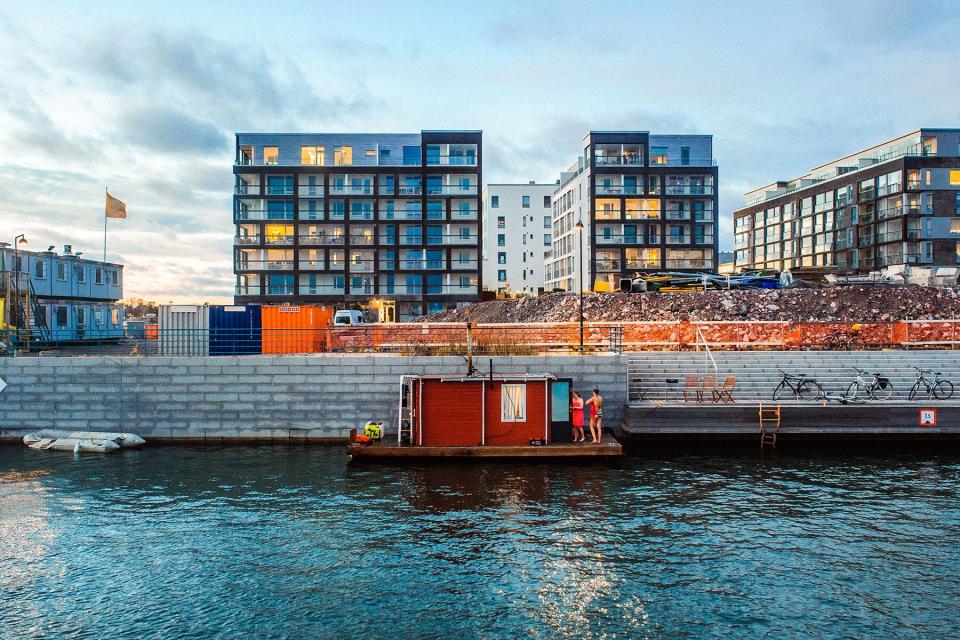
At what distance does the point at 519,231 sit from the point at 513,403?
82.8 m

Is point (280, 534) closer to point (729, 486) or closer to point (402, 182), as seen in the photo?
point (729, 486)

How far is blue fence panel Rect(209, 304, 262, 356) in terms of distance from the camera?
28.6 metres

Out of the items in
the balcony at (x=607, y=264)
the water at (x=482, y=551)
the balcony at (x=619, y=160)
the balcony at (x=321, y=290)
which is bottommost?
the water at (x=482, y=551)

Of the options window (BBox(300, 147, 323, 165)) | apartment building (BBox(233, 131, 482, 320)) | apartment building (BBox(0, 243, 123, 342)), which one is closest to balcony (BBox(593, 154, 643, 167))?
apartment building (BBox(233, 131, 482, 320))

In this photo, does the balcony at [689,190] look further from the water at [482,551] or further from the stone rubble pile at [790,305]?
the water at [482,551]

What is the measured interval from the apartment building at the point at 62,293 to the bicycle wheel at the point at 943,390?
47.1 m

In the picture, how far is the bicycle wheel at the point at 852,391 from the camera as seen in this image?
25.0 m

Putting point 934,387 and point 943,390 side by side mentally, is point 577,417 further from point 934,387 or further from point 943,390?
point 934,387

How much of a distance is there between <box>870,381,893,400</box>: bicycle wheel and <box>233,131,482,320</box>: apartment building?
167 feet

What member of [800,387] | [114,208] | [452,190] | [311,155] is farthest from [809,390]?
[311,155]

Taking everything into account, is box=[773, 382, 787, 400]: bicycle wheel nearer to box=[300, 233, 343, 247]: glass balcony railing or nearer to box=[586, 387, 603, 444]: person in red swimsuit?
box=[586, 387, 603, 444]: person in red swimsuit

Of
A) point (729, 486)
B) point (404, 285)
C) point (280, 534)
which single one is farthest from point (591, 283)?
point (280, 534)

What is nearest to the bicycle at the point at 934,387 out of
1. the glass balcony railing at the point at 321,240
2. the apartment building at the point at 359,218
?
the apartment building at the point at 359,218

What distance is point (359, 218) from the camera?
239 ft
